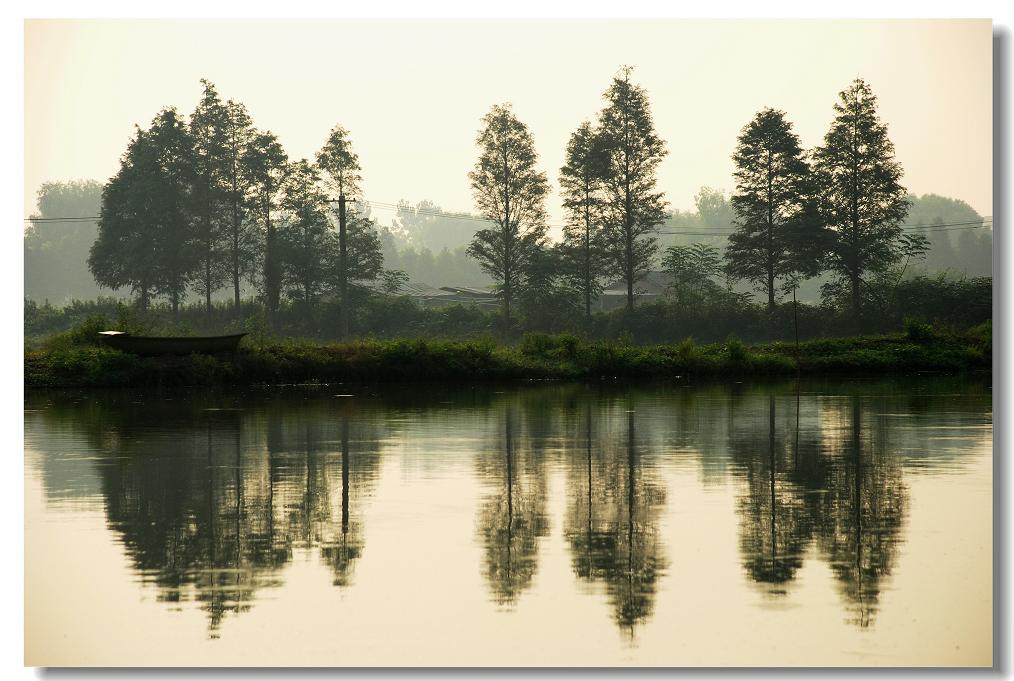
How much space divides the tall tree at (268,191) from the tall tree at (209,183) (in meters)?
1.80

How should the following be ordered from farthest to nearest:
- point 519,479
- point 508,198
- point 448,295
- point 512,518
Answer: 1. point 448,295
2. point 508,198
3. point 519,479
4. point 512,518

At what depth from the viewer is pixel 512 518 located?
12.0 meters

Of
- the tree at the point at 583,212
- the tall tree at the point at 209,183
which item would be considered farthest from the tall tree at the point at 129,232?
the tree at the point at 583,212

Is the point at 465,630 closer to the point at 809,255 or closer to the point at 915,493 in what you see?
the point at 915,493

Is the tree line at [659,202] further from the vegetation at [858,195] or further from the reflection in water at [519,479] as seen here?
the reflection in water at [519,479]

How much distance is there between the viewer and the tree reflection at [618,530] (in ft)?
29.3

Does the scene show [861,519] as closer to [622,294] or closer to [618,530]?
[618,530]

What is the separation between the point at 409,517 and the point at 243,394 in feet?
69.5

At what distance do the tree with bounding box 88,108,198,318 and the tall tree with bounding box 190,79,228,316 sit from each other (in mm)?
474

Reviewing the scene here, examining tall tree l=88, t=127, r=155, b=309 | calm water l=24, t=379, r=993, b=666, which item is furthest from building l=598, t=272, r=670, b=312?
calm water l=24, t=379, r=993, b=666

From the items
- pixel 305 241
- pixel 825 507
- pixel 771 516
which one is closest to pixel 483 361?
pixel 825 507

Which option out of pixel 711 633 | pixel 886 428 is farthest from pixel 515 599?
pixel 886 428

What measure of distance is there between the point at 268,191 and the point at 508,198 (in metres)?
14.4

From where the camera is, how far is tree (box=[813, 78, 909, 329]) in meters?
67.4
